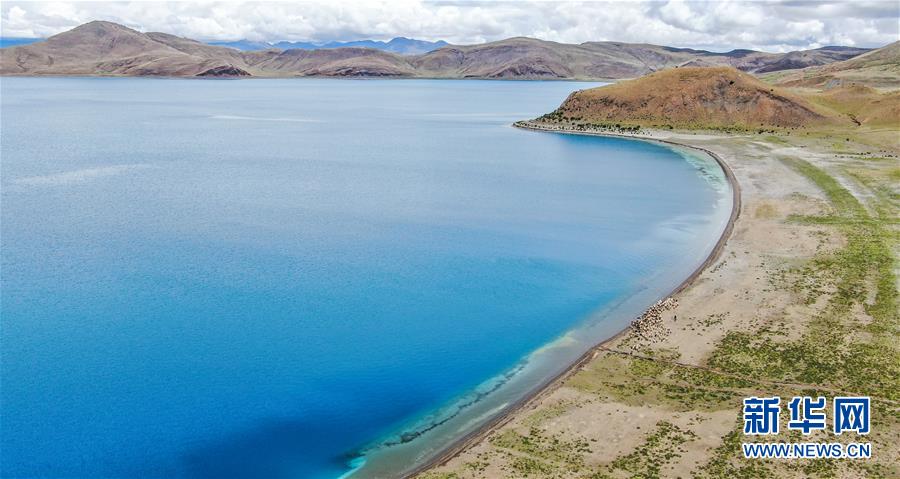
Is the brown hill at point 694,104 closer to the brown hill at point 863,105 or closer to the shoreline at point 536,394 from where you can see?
the brown hill at point 863,105

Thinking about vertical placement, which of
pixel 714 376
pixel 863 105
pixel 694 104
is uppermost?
pixel 863 105

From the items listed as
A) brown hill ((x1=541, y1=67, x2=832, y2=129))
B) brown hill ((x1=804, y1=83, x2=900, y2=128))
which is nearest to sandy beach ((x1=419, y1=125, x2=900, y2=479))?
brown hill ((x1=804, y1=83, x2=900, y2=128))

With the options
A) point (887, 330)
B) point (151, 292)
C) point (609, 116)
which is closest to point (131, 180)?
point (151, 292)

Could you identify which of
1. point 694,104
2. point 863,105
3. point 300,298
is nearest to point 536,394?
point 300,298

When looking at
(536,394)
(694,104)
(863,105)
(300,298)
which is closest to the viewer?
(536,394)

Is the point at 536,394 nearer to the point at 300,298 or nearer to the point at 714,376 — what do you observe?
the point at 714,376

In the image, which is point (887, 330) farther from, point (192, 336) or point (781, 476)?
point (192, 336)

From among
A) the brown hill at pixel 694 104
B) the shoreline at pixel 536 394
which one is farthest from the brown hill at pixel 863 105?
the shoreline at pixel 536 394
